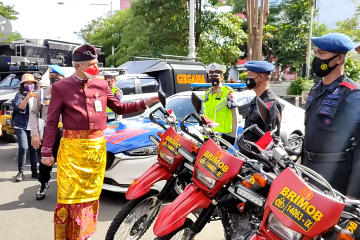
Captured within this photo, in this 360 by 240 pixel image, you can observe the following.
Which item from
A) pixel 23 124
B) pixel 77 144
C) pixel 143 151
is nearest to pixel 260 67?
pixel 143 151

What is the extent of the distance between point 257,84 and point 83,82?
1.81m

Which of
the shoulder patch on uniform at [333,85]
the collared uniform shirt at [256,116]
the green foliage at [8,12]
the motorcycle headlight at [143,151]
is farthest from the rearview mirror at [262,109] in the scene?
the green foliage at [8,12]

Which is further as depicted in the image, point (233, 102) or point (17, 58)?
point (17, 58)

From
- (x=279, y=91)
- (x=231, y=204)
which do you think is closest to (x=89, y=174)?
(x=231, y=204)

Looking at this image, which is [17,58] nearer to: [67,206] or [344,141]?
[67,206]

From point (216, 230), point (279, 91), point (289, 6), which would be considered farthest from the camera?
point (289, 6)

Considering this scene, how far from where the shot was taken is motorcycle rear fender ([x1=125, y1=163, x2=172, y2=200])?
3094 mm

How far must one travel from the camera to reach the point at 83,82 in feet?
10.7

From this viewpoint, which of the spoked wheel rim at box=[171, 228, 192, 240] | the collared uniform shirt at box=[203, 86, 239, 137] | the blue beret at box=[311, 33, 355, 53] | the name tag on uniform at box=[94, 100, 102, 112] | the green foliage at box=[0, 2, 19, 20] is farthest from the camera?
the green foliage at box=[0, 2, 19, 20]

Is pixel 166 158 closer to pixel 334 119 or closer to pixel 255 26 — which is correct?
pixel 334 119

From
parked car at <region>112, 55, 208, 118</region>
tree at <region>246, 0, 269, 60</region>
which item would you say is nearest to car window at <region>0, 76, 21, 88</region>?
parked car at <region>112, 55, 208, 118</region>

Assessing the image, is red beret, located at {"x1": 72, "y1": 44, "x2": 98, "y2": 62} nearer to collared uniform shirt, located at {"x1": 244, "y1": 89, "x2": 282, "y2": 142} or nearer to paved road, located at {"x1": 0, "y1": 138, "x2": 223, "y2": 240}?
collared uniform shirt, located at {"x1": 244, "y1": 89, "x2": 282, "y2": 142}

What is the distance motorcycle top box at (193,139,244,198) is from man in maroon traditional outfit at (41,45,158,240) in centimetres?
114

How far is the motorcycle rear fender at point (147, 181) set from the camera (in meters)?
3.09
